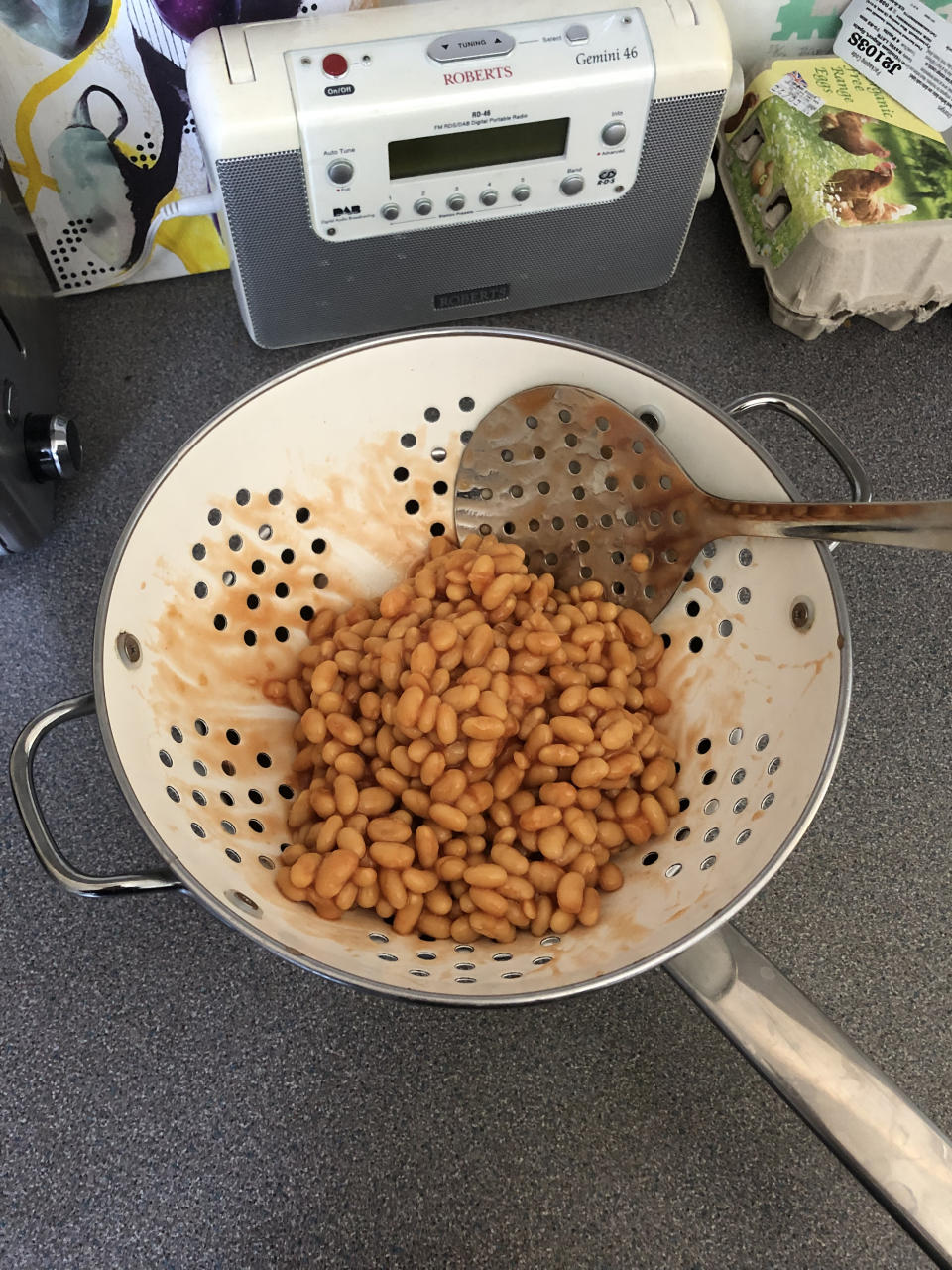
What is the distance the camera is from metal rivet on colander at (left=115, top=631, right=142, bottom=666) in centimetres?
61

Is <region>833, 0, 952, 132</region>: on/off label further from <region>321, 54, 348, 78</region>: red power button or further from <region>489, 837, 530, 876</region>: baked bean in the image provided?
<region>489, 837, 530, 876</region>: baked bean

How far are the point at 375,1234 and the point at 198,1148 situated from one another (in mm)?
141

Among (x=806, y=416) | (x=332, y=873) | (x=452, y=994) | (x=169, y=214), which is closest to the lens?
(x=452, y=994)

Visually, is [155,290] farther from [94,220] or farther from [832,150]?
[832,150]

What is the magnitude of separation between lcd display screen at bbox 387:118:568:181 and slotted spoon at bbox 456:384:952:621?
8.9 inches

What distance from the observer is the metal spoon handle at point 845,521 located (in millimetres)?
531

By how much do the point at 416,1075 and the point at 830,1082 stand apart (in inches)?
11.9

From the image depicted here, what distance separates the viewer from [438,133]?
0.77m

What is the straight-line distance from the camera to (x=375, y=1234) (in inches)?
25.6

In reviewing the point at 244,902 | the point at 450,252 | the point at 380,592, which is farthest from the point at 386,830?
the point at 450,252

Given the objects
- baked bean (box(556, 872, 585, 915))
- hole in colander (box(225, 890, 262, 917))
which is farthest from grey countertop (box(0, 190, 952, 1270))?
hole in colander (box(225, 890, 262, 917))

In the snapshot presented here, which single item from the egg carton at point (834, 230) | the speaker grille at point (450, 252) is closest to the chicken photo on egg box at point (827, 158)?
the egg carton at point (834, 230)

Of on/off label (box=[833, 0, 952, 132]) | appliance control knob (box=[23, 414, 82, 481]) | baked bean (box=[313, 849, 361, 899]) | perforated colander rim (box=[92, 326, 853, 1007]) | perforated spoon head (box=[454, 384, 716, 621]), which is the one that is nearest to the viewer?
perforated colander rim (box=[92, 326, 853, 1007])

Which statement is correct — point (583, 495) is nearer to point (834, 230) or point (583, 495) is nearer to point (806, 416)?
point (806, 416)
